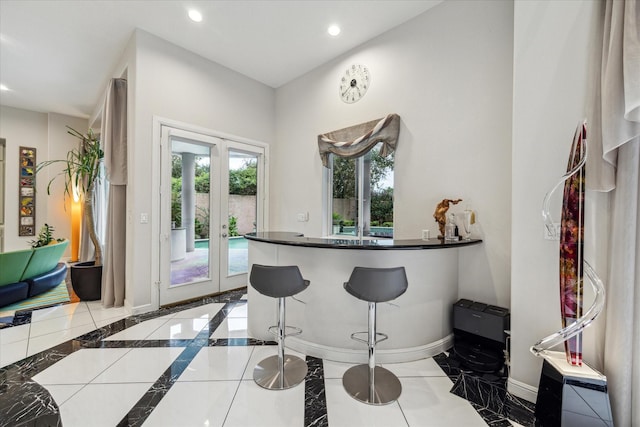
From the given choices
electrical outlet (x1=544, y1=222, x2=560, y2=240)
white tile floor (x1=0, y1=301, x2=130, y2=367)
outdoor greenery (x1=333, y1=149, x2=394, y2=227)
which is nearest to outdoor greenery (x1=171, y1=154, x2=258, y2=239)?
white tile floor (x1=0, y1=301, x2=130, y2=367)

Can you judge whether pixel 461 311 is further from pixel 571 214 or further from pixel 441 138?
pixel 441 138

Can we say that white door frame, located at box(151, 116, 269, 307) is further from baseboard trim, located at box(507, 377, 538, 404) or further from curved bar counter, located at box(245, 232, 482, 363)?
baseboard trim, located at box(507, 377, 538, 404)

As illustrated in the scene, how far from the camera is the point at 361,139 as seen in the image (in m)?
3.58

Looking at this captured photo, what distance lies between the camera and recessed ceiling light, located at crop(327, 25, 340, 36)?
11.2 ft

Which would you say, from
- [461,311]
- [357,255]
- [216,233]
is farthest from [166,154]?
[461,311]

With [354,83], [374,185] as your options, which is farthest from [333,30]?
[374,185]

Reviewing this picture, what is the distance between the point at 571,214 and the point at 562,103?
75 centimetres

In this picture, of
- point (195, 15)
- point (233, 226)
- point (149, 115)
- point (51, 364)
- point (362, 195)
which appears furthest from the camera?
point (233, 226)

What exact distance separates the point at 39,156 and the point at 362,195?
25.1ft

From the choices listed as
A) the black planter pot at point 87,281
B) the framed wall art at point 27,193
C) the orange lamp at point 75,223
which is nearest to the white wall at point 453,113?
the black planter pot at point 87,281

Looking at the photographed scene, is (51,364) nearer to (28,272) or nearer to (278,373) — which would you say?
(278,373)

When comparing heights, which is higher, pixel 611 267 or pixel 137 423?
pixel 611 267

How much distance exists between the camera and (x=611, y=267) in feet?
4.88

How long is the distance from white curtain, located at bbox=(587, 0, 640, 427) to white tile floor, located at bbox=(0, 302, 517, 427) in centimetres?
81
